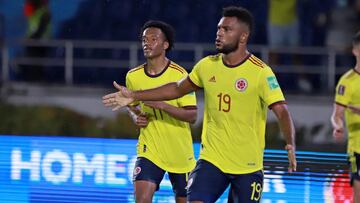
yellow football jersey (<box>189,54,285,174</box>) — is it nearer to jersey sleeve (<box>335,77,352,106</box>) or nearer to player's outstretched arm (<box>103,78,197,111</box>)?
player's outstretched arm (<box>103,78,197,111</box>)

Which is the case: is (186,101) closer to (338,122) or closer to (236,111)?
(236,111)

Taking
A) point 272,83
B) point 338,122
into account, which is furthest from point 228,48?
point 338,122

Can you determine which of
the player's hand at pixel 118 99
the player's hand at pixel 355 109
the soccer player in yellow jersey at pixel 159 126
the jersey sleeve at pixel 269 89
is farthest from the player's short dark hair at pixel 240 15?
the player's hand at pixel 355 109

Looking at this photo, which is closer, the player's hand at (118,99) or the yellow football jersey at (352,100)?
the player's hand at (118,99)

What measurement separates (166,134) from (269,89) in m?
1.28

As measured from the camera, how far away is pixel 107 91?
9.51 m

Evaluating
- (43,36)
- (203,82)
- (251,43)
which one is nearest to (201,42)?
(251,43)

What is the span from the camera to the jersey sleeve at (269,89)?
634cm

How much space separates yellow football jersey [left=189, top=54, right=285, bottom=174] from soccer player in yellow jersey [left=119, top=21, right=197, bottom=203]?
2.46 ft

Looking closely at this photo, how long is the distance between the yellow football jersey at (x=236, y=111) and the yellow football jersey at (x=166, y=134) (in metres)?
0.85

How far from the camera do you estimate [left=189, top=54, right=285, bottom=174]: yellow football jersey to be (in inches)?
252

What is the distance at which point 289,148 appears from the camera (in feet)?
20.6

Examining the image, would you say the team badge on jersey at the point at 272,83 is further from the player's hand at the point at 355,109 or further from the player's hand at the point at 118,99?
the player's hand at the point at 355,109

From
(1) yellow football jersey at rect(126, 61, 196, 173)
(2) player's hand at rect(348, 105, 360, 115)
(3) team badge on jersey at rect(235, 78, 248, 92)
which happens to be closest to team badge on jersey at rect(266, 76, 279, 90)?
(3) team badge on jersey at rect(235, 78, 248, 92)
